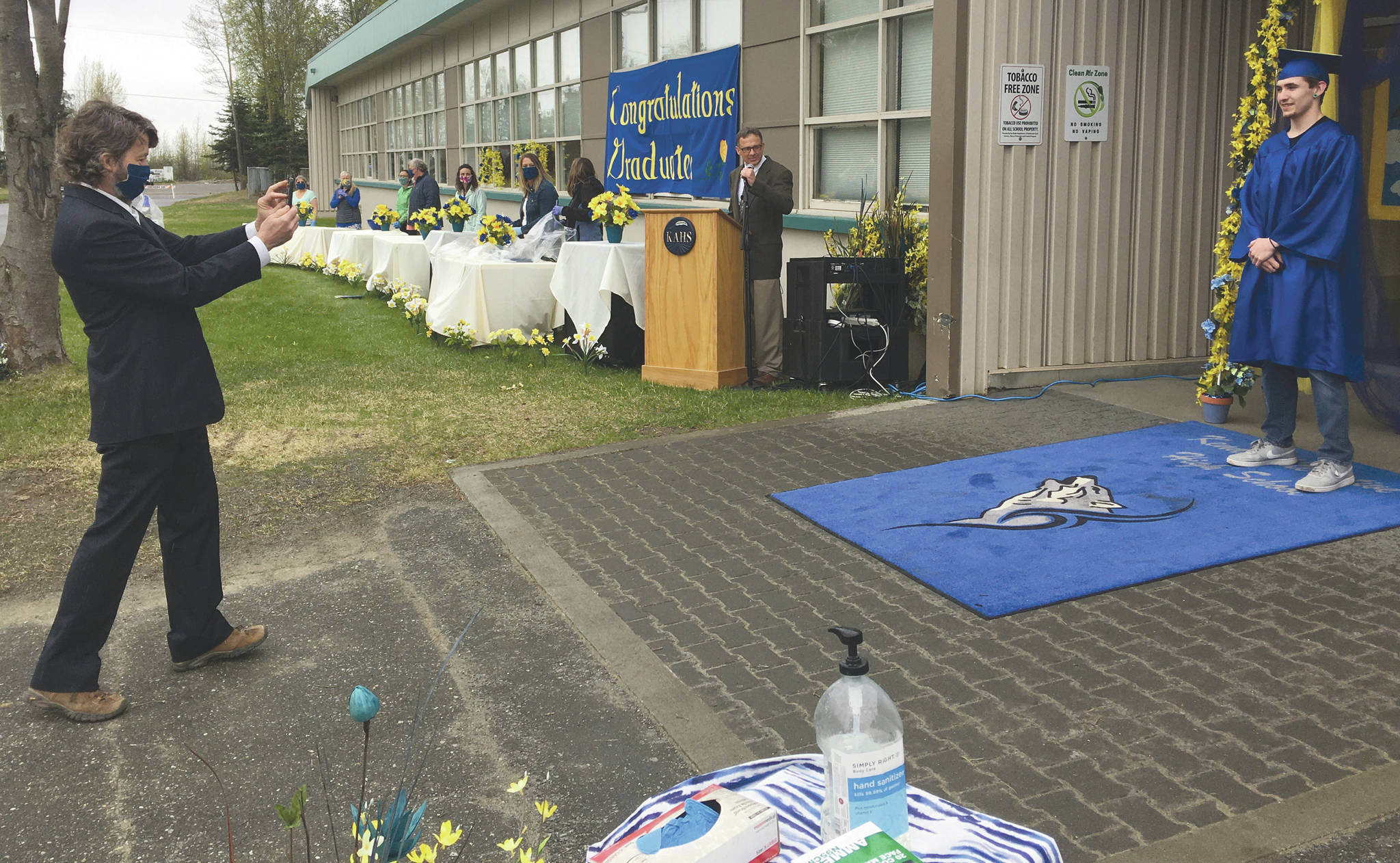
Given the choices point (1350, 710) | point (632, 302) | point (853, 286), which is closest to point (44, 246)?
point (632, 302)

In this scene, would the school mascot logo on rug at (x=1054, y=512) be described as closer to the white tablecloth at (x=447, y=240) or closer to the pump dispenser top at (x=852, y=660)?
the pump dispenser top at (x=852, y=660)

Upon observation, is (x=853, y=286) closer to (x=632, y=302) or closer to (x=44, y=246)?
(x=632, y=302)

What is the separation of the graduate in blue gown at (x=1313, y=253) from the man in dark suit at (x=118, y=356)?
478cm

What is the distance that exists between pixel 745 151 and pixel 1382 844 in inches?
290

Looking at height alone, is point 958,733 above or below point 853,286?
below

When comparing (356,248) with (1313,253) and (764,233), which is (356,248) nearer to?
(764,233)

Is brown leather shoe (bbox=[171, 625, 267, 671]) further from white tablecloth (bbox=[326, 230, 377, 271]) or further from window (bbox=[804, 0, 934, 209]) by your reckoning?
white tablecloth (bbox=[326, 230, 377, 271])

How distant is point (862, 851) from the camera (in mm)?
1593

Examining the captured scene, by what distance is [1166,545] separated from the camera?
16.9ft

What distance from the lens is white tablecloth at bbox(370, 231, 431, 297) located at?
1592 centimetres

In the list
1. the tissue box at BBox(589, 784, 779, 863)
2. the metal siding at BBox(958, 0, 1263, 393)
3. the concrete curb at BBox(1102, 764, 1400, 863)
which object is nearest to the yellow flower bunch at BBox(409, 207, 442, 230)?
the metal siding at BBox(958, 0, 1263, 393)

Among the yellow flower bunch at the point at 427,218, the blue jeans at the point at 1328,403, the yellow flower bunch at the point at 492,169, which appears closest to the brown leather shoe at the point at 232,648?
the blue jeans at the point at 1328,403

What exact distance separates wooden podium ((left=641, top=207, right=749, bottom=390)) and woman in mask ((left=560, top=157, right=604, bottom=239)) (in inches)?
87.7

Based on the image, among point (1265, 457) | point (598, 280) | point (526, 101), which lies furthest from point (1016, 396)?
point (526, 101)
